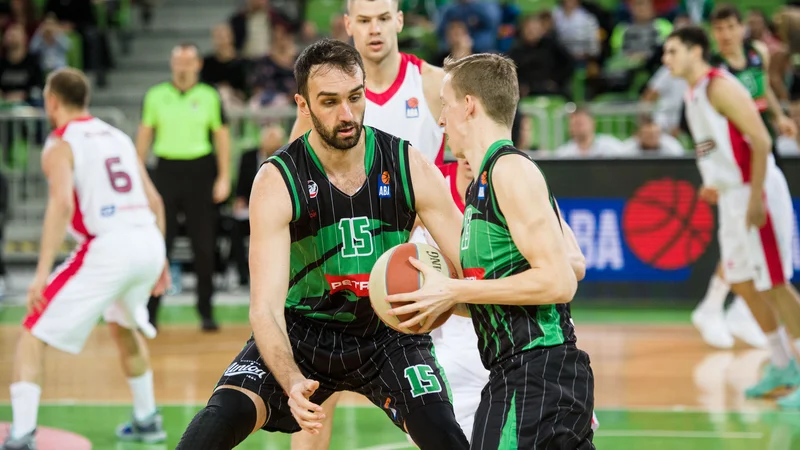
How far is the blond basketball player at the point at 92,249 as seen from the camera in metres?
6.14

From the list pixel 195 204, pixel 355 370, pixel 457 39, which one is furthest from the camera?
pixel 457 39

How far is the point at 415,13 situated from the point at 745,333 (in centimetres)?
804

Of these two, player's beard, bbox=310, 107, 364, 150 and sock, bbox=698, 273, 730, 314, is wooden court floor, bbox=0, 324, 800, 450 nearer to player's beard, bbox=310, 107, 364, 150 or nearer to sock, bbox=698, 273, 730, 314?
sock, bbox=698, 273, 730, 314

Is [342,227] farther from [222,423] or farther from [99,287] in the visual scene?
[99,287]

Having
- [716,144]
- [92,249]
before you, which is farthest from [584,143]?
[92,249]

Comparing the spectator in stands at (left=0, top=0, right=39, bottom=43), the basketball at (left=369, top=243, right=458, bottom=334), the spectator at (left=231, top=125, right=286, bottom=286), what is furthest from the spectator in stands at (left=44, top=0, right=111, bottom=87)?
the basketball at (left=369, top=243, right=458, bottom=334)

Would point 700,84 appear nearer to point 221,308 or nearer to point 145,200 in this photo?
point 145,200

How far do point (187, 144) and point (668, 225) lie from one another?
453 cm

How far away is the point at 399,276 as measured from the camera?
3746mm

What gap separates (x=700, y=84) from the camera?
7.57m

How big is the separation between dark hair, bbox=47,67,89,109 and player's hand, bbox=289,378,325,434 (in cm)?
330

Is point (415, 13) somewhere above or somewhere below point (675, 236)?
above

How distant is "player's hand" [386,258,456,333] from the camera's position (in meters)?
3.61

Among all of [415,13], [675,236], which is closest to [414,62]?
[675,236]
